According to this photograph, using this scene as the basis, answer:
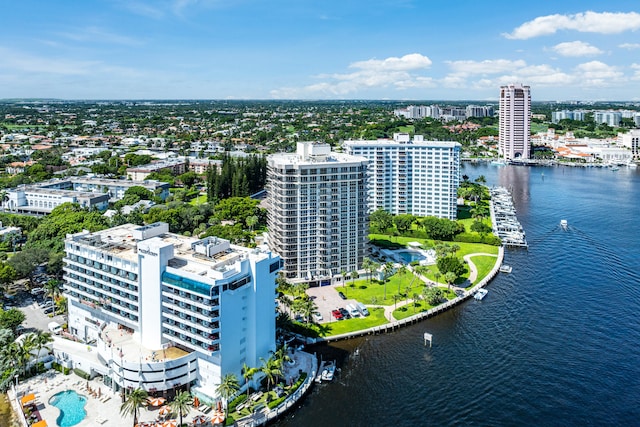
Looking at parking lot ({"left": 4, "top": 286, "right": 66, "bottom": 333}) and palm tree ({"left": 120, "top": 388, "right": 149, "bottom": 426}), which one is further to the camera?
parking lot ({"left": 4, "top": 286, "right": 66, "bottom": 333})

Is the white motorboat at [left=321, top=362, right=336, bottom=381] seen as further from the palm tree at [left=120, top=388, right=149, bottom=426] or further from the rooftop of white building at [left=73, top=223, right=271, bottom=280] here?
the palm tree at [left=120, top=388, right=149, bottom=426]

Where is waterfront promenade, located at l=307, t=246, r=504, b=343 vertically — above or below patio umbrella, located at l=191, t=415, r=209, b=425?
above

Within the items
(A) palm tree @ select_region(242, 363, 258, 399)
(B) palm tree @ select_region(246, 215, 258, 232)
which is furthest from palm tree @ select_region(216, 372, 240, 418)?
(B) palm tree @ select_region(246, 215, 258, 232)

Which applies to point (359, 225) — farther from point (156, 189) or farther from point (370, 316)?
point (156, 189)

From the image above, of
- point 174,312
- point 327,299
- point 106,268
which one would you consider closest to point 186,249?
point 174,312

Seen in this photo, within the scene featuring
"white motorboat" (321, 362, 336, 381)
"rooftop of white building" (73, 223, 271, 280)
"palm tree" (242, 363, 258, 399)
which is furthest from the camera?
"white motorboat" (321, 362, 336, 381)

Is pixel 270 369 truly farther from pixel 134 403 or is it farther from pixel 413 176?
pixel 413 176

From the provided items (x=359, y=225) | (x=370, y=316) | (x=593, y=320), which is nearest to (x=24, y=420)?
(x=370, y=316)
